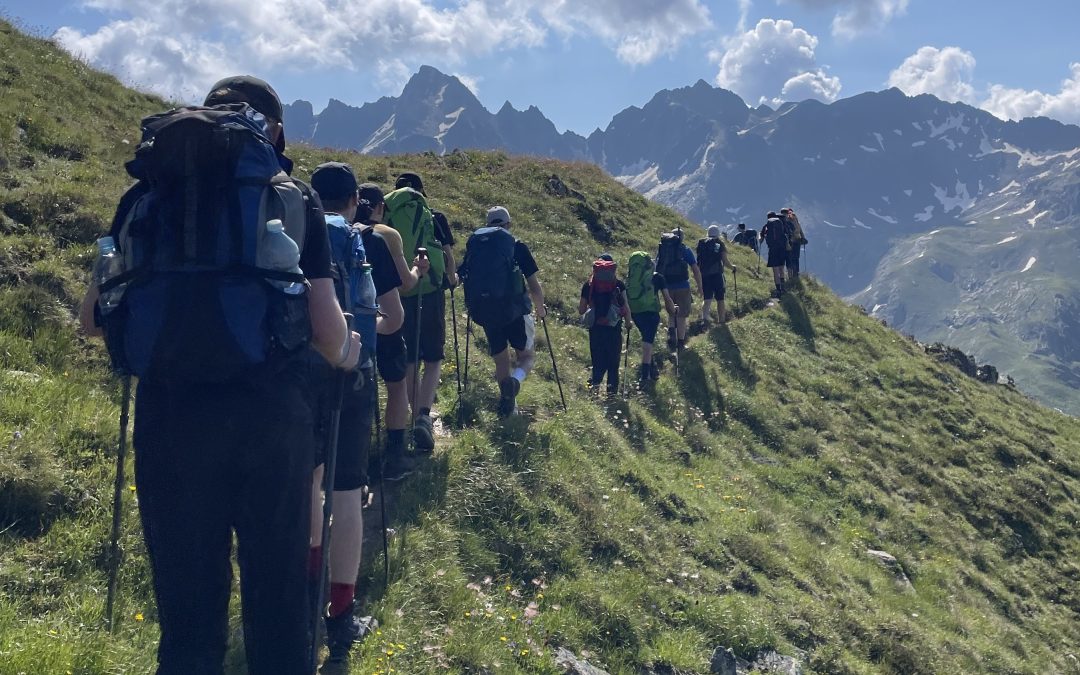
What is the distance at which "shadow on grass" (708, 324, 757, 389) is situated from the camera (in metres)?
18.3

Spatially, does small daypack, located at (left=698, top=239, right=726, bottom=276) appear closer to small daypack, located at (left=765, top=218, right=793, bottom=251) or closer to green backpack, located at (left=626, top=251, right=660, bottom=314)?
small daypack, located at (left=765, top=218, right=793, bottom=251)

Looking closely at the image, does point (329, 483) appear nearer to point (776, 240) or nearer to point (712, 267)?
point (712, 267)

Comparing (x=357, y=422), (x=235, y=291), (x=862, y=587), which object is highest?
(x=235, y=291)

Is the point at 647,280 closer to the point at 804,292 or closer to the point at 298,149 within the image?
the point at 804,292

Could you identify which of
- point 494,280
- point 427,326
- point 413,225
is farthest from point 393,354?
point 494,280

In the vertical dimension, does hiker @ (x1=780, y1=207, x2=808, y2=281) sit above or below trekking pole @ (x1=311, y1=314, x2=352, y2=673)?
above

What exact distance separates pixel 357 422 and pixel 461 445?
3.84 metres

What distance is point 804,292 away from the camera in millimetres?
25531

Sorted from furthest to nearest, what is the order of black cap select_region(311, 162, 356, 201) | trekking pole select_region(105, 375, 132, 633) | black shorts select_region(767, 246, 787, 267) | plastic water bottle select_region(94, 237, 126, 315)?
1. black shorts select_region(767, 246, 787, 267)
2. black cap select_region(311, 162, 356, 201)
3. trekking pole select_region(105, 375, 132, 633)
4. plastic water bottle select_region(94, 237, 126, 315)

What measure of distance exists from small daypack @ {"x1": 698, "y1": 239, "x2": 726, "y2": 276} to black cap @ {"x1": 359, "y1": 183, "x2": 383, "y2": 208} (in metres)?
14.7

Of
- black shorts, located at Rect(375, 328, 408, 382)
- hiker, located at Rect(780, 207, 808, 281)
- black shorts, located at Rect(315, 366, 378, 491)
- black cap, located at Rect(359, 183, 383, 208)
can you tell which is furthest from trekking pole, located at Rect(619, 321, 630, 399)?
hiker, located at Rect(780, 207, 808, 281)

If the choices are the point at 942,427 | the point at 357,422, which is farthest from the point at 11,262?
the point at 942,427

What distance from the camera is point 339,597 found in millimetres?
5316

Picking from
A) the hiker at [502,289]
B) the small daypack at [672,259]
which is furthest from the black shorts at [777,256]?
the hiker at [502,289]
